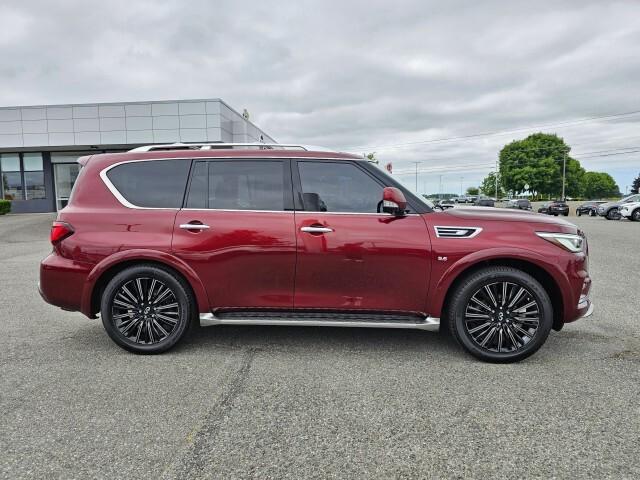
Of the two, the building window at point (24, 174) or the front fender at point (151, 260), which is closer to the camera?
the front fender at point (151, 260)

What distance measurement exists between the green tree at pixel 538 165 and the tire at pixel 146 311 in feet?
279

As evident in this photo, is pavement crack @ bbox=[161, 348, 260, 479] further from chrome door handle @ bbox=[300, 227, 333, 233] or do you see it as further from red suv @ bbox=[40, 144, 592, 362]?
chrome door handle @ bbox=[300, 227, 333, 233]

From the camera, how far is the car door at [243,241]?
12.4 ft

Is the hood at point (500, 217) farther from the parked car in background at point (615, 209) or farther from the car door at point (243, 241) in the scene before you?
the parked car in background at point (615, 209)

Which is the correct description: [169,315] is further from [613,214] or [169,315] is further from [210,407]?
[613,214]

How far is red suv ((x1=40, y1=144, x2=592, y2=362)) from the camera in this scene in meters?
3.66

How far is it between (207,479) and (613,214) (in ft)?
109

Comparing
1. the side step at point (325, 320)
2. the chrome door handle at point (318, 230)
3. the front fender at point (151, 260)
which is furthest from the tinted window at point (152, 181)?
the chrome door handle at point (318, 230)

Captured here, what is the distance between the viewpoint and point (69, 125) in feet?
77.5

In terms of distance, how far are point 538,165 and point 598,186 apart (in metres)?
71.5

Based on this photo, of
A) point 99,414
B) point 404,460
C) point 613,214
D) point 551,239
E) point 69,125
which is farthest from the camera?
point 613,214

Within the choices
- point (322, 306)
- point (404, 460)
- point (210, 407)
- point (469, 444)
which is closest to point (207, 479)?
point (210, 407)

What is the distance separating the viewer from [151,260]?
3869 millimetres

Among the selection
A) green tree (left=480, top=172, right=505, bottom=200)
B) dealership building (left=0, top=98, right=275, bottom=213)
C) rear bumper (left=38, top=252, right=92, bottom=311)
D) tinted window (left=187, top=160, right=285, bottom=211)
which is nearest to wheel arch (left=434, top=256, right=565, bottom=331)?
tinted window (left=187, top=160, right=285, bottom=211)
